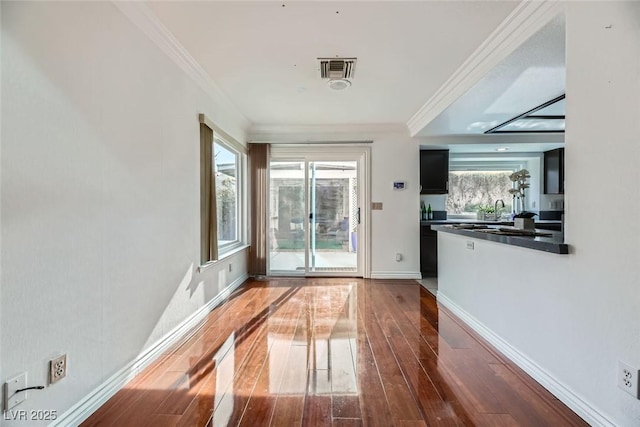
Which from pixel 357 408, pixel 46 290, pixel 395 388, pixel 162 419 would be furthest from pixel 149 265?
pixel 395 388

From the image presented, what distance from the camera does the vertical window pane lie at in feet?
12.6

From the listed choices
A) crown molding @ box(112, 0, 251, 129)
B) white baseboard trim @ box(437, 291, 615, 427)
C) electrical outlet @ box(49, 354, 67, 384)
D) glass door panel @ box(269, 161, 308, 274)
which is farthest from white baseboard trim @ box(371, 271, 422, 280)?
electrical outlet @ box(49, 354, 67, 384)

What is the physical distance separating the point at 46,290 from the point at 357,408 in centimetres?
161

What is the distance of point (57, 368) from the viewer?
141cm

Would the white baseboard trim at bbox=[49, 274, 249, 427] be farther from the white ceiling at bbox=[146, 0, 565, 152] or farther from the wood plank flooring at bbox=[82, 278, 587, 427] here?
the white ceiling at bbox=[146, 0, 565, 152]

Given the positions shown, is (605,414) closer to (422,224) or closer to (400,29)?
(400,29)

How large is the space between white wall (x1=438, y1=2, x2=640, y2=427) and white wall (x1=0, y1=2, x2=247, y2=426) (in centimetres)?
255

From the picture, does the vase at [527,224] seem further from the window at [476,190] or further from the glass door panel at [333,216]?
the window at [476,190]

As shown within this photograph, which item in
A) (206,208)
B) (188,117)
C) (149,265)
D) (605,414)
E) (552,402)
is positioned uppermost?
(188,117)

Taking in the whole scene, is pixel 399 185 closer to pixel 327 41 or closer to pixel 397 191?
pixel 397 191

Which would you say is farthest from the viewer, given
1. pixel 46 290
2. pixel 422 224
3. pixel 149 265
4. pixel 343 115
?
pixel 422 224

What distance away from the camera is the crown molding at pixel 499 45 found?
189 centimetres

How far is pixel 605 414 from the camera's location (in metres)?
1.46

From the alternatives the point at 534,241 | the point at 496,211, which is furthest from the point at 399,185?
the point at 534,241
